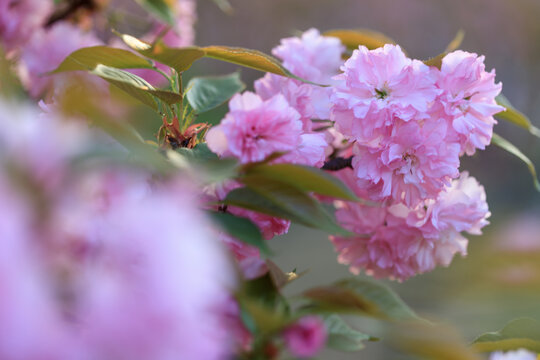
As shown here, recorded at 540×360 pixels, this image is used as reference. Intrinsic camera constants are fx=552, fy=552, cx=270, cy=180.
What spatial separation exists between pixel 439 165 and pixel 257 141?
0.49 ft

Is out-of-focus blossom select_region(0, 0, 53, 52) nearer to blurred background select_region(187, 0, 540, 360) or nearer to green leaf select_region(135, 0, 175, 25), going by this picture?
green leaf select_region(135, 0, 175, 25)

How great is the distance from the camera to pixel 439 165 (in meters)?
0.38

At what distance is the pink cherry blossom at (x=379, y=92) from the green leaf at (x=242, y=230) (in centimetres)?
16

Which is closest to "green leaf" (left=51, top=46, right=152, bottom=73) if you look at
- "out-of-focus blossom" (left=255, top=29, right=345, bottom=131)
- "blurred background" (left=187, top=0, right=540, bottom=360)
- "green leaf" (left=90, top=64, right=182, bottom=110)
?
"green leaf" (left=90, top=64, right=182, bottom=110)

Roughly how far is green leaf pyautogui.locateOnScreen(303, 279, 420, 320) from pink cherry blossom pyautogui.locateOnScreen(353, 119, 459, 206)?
0.16 m

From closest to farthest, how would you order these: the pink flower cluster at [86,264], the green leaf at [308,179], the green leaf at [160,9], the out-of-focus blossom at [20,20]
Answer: the pink flower cluster at [86,264], the green leaf at [308,179], the green leaf at [160,9], the out-of-focus blossom at [20,20]

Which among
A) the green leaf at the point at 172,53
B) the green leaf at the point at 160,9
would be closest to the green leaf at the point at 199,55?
the green leaf at the point at 172,53

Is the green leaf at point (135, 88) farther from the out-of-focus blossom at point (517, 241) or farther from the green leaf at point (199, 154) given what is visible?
the out-of-focus blossom at point (517, 241)

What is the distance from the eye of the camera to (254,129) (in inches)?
11.8

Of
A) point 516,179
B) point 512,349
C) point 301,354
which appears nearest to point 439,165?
point 512,349

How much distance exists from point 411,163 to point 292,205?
0.18m

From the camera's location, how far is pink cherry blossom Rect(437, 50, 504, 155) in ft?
1.25

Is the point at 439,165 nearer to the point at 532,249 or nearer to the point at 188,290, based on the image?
the point at 532,249

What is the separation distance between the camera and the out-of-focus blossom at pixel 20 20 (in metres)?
0.77
